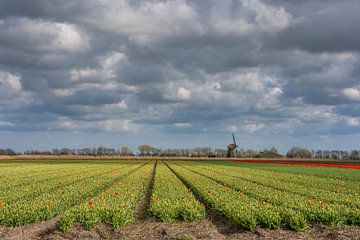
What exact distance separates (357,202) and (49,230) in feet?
52.1

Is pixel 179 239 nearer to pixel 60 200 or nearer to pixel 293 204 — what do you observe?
pixel 293 204

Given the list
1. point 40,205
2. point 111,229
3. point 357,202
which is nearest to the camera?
point 111,229

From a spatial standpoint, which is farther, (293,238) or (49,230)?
(49,230)

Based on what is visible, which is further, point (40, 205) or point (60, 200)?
point (60, 200)

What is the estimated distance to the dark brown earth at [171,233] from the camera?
50.8 ft

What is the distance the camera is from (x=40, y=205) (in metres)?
20.2

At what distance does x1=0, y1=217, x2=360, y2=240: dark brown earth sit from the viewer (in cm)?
1549

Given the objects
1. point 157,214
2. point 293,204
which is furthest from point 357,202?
point 157,214

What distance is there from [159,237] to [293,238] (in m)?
5.06

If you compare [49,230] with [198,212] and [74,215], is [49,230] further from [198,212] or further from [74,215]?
[198,212]

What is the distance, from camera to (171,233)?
1595 centimetres

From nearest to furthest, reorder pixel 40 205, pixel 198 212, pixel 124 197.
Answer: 1. pixel 198 212
2. pixel 40 205
3. pixel 124 197

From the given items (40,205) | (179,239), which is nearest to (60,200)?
(40,205)

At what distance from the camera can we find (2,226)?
56.2ft
